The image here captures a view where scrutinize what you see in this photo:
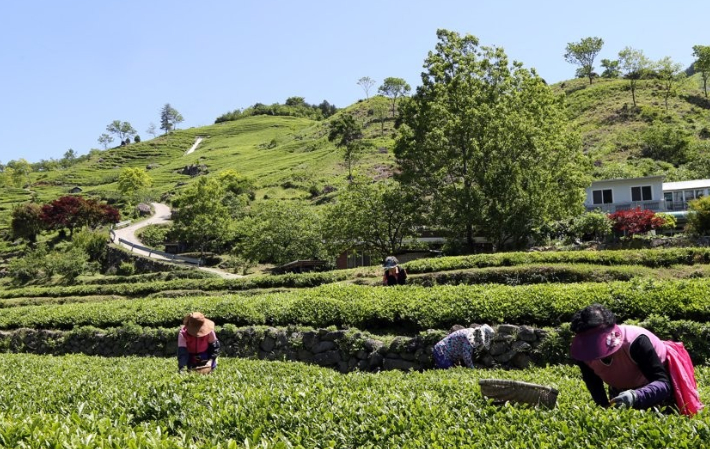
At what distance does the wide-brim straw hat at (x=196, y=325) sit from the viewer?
980cm

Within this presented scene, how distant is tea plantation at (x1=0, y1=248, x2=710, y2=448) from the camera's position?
510cm

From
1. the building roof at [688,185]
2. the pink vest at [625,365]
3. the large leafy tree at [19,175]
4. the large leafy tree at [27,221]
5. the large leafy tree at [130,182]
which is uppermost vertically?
the large leafy tree at [19,175]

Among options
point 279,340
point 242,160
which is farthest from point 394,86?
point 279,340

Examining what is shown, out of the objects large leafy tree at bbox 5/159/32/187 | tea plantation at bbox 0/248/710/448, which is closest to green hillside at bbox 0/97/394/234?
large leafy tree at bbox 5/159/32/187

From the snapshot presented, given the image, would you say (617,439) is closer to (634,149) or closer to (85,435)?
(85,435)

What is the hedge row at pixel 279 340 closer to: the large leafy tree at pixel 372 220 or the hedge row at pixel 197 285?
the hedge row at pixel 197 285

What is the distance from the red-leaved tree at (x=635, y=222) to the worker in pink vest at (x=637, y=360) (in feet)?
83.4

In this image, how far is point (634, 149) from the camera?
69562mm

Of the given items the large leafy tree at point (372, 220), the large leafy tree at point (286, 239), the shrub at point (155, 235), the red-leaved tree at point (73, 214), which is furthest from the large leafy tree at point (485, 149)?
the red-leaved tree at point (73, 214)

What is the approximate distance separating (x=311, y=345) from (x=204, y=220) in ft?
135

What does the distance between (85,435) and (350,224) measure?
29986 mm

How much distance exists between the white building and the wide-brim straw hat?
36278 mm

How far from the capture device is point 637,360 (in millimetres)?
5055

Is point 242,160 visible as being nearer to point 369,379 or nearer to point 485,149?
point 485,149
